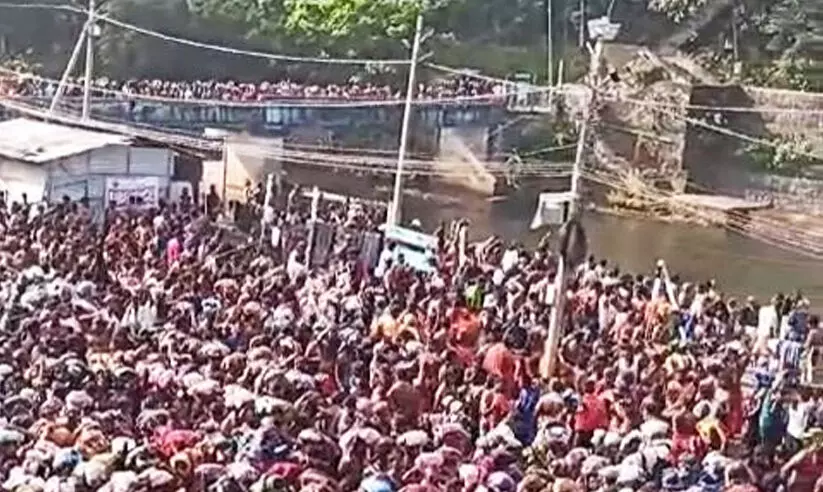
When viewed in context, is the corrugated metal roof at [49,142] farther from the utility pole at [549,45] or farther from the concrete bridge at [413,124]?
the utility pole at [549,45]

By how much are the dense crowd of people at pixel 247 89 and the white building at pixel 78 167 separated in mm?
6128

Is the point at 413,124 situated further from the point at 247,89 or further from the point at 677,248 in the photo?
the point at 677,248

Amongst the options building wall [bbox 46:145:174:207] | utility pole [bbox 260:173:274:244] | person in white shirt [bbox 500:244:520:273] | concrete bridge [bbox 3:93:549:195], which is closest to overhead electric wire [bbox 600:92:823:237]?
concrete bridge [bbox 3:93:549:195]

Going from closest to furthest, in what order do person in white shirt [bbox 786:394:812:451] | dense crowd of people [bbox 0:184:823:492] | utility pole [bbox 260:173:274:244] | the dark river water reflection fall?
dense crowd of people [bbox 0:184:823:492] < person in white shirt [bbox 786:394:812:451] < utility pole [bbox 260:173:274:244] < the dark river water reflection

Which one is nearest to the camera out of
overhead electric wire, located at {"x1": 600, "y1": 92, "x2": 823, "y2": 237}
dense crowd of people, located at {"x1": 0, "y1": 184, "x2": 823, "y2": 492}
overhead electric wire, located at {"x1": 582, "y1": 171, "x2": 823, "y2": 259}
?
dense crowd of people, located at {"x1": 0, "y1": 184, "x2": 823, "y2": 492}

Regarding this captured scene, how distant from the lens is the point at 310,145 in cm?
3045

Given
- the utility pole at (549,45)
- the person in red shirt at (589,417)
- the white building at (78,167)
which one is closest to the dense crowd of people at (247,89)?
the utility pole at (549,45)

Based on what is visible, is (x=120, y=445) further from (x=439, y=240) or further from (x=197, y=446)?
(x=439, y=240)

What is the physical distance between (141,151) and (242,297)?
854cm

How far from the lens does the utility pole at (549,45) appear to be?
3219 cm

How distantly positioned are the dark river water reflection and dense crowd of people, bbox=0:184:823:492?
8596 millimetres

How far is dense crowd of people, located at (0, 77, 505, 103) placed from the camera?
29.8m

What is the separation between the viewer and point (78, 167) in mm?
22297

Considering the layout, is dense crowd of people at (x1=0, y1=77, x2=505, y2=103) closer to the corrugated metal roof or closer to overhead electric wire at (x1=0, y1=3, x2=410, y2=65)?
overhead electric wire at (x1=0, y1=3, x2=410, y2=65)
